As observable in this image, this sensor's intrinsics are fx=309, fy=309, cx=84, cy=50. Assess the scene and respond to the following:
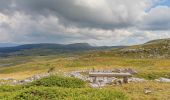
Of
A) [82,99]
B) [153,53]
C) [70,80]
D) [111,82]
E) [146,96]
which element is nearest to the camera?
[82,99]

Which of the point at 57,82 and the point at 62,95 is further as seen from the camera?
the point at 57,82

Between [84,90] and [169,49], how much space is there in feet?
315

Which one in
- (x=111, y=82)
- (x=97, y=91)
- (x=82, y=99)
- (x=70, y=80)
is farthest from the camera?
(x=111, y=82)

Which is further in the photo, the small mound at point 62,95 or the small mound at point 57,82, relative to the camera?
the small mound at point 57,82

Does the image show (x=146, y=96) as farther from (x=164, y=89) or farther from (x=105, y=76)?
(x=105, y=76)

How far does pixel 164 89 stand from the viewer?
27922mm

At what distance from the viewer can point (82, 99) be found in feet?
58.6

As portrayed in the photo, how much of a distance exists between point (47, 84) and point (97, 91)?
6379mm

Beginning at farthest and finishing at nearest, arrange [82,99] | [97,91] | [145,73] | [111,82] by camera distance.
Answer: [145,73] → [111,82] → [97,91] → [82,99]

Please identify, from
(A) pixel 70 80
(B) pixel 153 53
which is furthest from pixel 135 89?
(B) pixel 153 53

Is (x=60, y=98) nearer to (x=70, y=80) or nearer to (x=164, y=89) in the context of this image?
(x=70, y=80)

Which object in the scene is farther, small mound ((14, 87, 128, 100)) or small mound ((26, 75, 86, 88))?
small mound ((26, 75, 86, 88))

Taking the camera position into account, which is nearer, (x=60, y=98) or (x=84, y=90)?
(x=60, y=98)

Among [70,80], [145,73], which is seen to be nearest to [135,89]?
[70,80]
